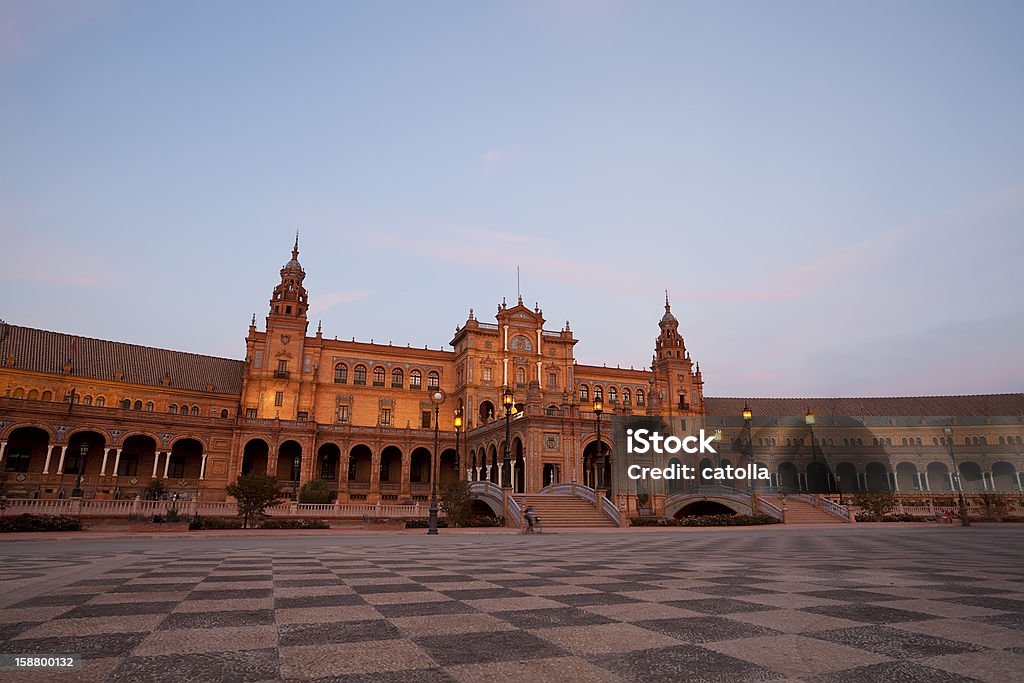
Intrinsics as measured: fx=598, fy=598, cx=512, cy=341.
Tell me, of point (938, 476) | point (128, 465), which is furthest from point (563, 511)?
point (938, 476)

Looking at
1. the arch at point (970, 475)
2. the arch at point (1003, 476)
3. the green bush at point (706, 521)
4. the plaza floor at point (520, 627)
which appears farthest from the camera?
the arch at point (970, 475)

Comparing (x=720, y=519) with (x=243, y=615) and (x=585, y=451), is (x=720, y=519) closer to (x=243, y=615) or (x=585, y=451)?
(x=585, y=451)

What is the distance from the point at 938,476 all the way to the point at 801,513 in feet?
161

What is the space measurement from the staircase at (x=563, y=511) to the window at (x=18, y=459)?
39.9 meters

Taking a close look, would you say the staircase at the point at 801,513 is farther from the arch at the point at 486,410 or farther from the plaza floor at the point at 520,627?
the plaza floor at the point at 520,627

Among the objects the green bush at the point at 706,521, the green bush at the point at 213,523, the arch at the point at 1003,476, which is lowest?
the green bush at the point at 706,521

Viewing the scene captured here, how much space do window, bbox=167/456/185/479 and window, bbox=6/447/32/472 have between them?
10135 mm

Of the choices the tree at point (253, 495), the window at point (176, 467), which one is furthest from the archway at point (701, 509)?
the window at point (176, 467)

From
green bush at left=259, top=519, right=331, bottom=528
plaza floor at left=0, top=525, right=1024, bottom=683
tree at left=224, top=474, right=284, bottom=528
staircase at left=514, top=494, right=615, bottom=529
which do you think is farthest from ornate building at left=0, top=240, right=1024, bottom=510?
plaza floor at left=0, top=525, right=1024, bottom=683

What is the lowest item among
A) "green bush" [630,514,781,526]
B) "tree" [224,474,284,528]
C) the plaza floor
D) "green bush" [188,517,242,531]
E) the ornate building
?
"green bush" [630,514,781,526]

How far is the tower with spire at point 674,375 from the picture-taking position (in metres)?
77.4

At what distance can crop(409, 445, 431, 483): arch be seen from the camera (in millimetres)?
64188

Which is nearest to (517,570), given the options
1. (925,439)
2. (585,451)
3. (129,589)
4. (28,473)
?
(129,589)

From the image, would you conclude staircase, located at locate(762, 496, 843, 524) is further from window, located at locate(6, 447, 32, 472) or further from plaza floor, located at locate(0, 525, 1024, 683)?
window, located at locate(6, 447, 32, 472)
